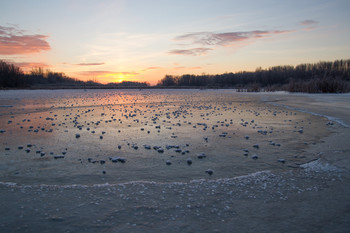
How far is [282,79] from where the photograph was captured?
12300 centimetres

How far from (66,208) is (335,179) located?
5423 mm

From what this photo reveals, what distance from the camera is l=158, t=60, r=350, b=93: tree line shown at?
142ft

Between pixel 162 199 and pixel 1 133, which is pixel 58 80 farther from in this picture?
pixel 162 199

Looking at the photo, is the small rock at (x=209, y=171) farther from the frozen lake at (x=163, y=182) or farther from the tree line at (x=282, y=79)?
the tree line at (x=282, y=79)

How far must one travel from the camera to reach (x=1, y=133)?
10.9m

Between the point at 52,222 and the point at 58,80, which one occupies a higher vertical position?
the point at 58,80

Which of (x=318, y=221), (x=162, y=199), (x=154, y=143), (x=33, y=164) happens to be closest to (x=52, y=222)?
(x=162, y=199)

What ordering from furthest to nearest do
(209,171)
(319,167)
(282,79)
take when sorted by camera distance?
(282,79), (319,167), (209,171)

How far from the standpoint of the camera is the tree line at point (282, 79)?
43366 mm

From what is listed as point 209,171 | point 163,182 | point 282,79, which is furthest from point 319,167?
point 282,79

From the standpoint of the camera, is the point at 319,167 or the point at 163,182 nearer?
the point at 163,182

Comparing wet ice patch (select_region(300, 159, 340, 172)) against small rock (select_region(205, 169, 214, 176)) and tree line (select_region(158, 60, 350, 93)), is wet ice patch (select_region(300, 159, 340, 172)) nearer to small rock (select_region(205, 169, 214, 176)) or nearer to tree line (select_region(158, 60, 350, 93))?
small rock (select_region(205, 169, 214, 176))

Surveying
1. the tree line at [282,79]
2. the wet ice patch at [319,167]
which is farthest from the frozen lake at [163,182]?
the tree line at [282,79]

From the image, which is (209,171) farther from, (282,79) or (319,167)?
(282,79)
